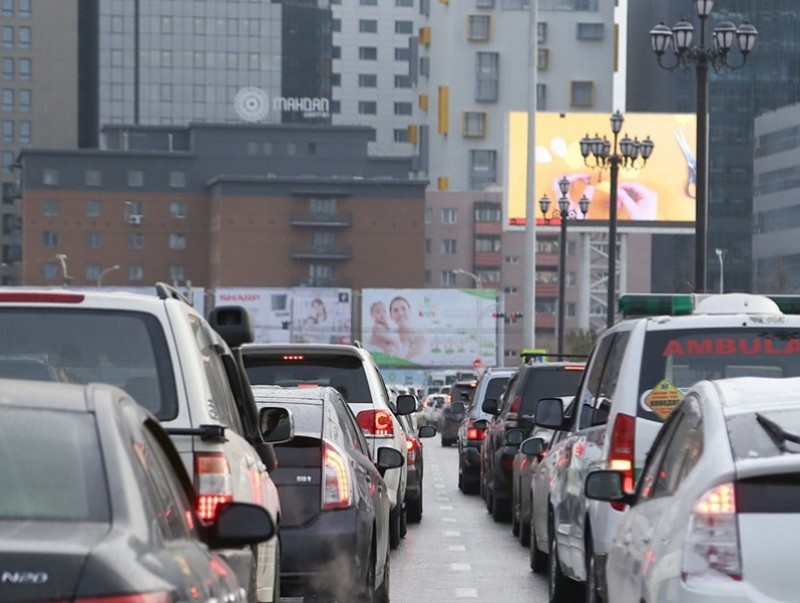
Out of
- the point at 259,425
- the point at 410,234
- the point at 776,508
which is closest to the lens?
the point at 776,508

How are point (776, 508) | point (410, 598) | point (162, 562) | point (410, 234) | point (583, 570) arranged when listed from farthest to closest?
point (410, 234) < point (410, 598) < point (583, 570) < point (776, 508) < point (162, 562)

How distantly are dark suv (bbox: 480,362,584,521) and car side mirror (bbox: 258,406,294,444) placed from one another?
970 cm

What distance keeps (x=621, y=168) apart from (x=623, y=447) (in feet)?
266

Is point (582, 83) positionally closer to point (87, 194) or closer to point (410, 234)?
point (410, 234)

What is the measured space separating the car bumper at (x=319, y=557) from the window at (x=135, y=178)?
156m

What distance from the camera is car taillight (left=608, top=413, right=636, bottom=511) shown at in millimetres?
11133

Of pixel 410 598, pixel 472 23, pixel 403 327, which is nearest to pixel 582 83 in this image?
pixel 472 23

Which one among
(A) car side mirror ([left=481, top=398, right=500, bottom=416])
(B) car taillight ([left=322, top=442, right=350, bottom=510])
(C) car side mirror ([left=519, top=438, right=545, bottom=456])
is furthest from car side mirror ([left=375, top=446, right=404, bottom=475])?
(A) car side mirror ([left=481, top=398, right=500, bottom=416])

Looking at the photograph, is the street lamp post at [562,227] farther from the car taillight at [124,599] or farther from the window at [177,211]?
the window at [177,211]

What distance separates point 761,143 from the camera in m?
162

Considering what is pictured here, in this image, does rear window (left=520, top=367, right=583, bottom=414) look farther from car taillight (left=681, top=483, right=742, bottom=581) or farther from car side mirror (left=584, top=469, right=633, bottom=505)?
car taillight (left=681, top=483, right=742, bottom=581)

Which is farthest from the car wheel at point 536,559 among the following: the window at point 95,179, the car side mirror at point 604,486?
the window at point 95,179

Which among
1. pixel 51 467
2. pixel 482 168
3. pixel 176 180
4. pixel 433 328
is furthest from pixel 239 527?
pixel 482 168

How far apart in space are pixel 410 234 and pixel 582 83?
19.1m
